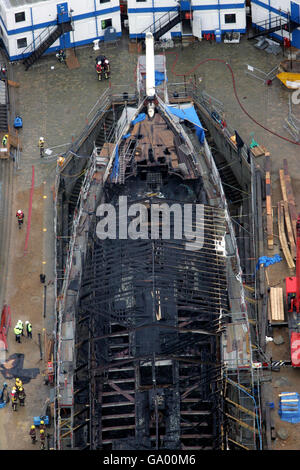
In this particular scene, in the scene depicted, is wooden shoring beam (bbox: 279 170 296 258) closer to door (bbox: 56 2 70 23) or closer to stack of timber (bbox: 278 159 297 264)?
stack of timber (bbox: 278 159 297 264)

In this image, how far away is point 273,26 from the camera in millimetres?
151250

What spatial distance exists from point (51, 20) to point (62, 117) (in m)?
8.89

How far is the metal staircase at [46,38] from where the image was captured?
15000 cm

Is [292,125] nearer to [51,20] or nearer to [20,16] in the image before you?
[51,20]

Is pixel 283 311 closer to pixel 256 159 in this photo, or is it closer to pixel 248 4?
pixel 256 159

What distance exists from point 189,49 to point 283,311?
3366cm

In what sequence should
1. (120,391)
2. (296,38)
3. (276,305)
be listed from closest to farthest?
1. (120,391)
2. (276,305)
3. (296,38)

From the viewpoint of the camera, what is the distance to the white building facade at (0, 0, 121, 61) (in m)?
149

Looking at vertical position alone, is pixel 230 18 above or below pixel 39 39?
above

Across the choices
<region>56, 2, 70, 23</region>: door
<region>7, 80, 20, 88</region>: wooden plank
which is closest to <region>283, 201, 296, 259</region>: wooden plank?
<region>56, 2, 70, 23</region>: door

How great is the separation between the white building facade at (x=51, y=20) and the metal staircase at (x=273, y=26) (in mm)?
12722

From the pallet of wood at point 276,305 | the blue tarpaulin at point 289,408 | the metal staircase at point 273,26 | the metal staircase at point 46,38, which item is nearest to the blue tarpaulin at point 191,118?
the metal staircase at point 273,26

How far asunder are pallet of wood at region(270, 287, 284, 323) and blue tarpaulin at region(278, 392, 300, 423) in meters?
7.07

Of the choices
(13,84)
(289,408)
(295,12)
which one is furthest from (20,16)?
(289,408)
